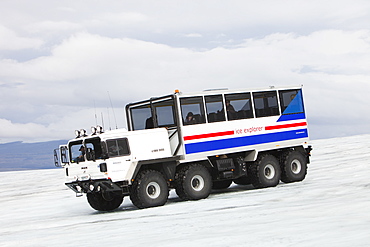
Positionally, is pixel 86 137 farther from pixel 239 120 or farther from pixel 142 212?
pixel 239 120

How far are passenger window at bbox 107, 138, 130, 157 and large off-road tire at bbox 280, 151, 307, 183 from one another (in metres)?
6.11

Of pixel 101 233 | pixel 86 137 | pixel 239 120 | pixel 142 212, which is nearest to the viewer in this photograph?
pixel 101 233

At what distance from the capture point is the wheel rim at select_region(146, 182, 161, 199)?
574 inches

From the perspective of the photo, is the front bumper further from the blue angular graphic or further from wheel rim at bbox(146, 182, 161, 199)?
the blue angular graphic

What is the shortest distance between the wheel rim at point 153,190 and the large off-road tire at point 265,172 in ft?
12.5

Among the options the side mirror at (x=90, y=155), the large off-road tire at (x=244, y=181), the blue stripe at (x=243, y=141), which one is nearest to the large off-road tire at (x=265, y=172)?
the blue stripe at (x=243, y=141)

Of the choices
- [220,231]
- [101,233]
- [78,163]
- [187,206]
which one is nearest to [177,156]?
[187,206]

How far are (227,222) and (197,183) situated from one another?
536cm

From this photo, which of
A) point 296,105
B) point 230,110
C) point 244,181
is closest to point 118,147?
point 230,110

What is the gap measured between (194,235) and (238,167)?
7.57 m

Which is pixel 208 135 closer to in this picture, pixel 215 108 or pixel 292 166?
pixel 215 108

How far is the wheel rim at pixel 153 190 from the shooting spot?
1457 centimetres

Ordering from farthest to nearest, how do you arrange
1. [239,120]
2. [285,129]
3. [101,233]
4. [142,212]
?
[285,129], [239,120], [142,212], [101,233]

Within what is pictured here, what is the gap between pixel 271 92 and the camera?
17.4 meters
